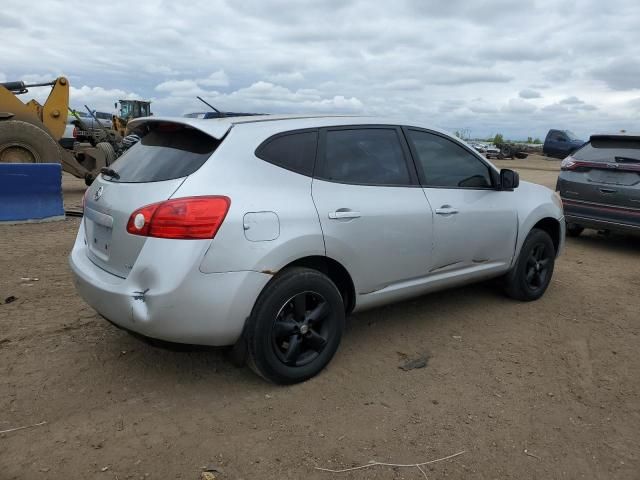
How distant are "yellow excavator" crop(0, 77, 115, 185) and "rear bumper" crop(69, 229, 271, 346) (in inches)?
329

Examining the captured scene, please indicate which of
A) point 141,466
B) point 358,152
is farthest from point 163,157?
point 141,466

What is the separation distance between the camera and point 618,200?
7105mm

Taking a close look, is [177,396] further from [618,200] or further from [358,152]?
[618,200]

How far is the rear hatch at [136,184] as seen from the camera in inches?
121

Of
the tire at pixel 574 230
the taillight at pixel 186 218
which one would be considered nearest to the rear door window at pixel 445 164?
the taillight at pixel 186 218

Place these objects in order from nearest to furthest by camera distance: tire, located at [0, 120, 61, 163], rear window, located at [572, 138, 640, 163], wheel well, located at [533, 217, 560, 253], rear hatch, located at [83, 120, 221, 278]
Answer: rear hatch, located at [83, 120, 221, 278], wheel well, located at [533, 217, 560, 253], rear window, located at [572, 138, 640, 163], tire, located at [0, 120, 61, 163]

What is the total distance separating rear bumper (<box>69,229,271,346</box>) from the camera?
2.88m

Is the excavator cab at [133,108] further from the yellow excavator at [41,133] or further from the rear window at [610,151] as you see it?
the rear window at [610,151]

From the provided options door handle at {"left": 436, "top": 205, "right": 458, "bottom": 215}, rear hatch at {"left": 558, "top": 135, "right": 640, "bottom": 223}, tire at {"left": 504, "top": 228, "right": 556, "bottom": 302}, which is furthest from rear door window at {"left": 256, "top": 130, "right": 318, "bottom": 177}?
rear hatch at {"left": 558, "top": 135, "right": 640, "bottom": 223}

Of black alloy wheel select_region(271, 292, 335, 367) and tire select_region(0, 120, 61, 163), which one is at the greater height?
tire select_region(0, 120, 61, 163)

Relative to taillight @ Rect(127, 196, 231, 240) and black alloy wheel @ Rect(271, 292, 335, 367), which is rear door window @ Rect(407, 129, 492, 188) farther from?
taillight @ Rect(127, 196, 231, 240)

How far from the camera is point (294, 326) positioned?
3.28 metres

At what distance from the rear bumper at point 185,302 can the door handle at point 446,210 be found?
1565 millimetres

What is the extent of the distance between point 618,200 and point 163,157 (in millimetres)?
6105
